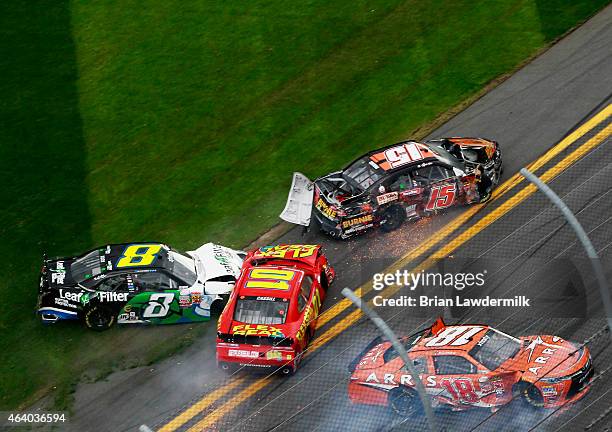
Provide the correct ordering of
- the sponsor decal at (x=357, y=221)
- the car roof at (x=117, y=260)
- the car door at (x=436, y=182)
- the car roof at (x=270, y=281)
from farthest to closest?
the car door at (x=436, y=182), the sponsor decal at (x=357, y=221), the car roof at (x=117, y=260), the car roof at (x=270, y=281)

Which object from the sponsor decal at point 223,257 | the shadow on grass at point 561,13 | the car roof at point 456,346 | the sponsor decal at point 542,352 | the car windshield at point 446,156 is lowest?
the sponsor decal at point 542,352

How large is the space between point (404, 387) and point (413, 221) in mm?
5827

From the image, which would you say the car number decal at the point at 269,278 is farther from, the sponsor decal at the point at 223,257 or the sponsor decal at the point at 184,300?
the sponsor decal at the point at 184,300

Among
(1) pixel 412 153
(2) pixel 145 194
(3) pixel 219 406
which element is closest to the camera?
(3) pixel 219 406

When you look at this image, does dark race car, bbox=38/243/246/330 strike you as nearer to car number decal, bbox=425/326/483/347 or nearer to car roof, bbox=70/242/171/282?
car roof, bbox=70/242/171/282

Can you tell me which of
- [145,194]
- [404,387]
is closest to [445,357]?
[404,387]

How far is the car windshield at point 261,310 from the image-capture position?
64.6 feet

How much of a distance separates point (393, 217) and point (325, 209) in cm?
142

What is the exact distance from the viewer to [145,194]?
25.0m

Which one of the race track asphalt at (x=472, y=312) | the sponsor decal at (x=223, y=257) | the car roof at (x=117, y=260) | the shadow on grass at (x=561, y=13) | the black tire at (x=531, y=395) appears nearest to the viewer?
the black tire at (x=531, y=395)

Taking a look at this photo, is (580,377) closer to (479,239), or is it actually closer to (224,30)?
(479,239)

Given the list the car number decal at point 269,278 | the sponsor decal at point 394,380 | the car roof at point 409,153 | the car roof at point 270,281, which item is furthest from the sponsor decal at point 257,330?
the car roof at point 409,153

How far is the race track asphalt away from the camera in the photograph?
58.3 feet

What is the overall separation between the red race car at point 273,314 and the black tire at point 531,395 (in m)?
4.10
